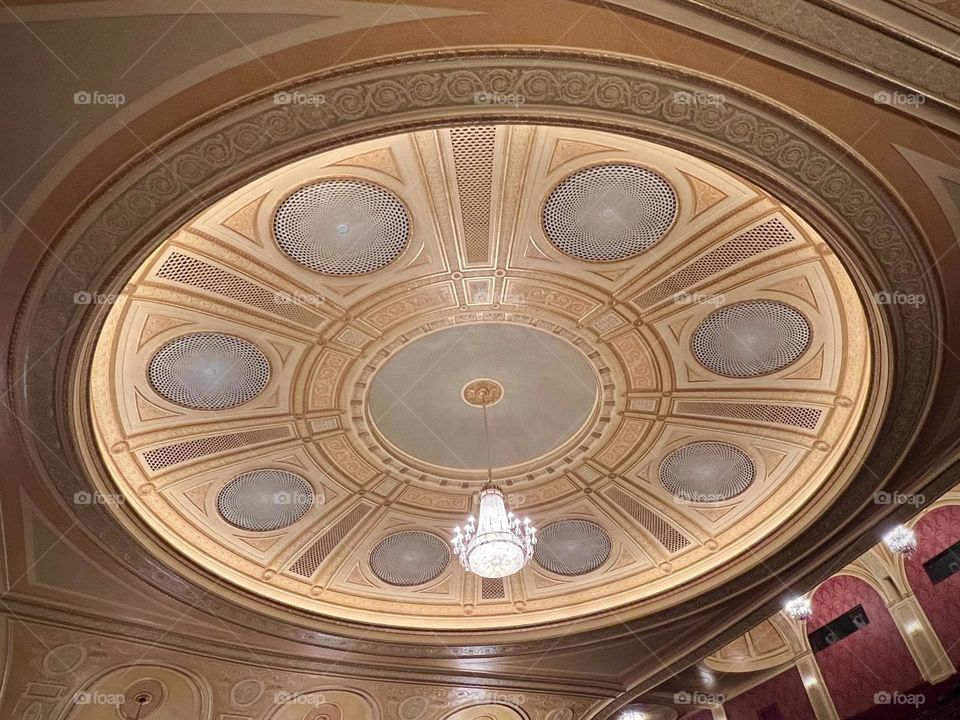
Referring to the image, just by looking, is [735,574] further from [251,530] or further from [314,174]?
[314,174]

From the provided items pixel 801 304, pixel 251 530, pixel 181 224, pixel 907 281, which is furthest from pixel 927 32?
pixel 251 530

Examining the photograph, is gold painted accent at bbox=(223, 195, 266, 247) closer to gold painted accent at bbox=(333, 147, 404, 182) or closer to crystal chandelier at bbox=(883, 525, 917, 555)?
gold painted accent at bbox=(333, 147, 404, 182)

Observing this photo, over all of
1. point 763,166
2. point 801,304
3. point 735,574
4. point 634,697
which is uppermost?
point 801,304

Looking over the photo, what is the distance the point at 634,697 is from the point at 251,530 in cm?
741

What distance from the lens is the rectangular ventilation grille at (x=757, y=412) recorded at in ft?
29.6

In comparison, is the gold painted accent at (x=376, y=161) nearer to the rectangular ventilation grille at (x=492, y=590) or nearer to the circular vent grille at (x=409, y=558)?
the circular vent grille at (x=409, y=558)

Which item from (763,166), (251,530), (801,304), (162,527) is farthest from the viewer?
(251,530)

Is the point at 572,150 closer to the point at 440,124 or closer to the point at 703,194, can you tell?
the point at 703,194

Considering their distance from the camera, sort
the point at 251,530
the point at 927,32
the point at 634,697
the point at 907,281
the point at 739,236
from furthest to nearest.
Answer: the point at 634,697
the point at 251,530
the point at 739,236
the point at 907,281
the point at 927,32

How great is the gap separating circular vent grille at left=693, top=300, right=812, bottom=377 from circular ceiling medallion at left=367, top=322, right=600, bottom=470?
5.01ft

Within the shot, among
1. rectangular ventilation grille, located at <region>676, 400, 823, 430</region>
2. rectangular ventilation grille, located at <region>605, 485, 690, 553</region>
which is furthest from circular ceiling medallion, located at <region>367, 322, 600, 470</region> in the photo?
rectangular ventilation grille, located at <region>605, 485, 690, 553</region>

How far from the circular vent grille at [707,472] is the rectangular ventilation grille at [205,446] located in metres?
5.54

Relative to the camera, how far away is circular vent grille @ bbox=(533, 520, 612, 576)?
10805mm

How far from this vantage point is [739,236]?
7371mm
